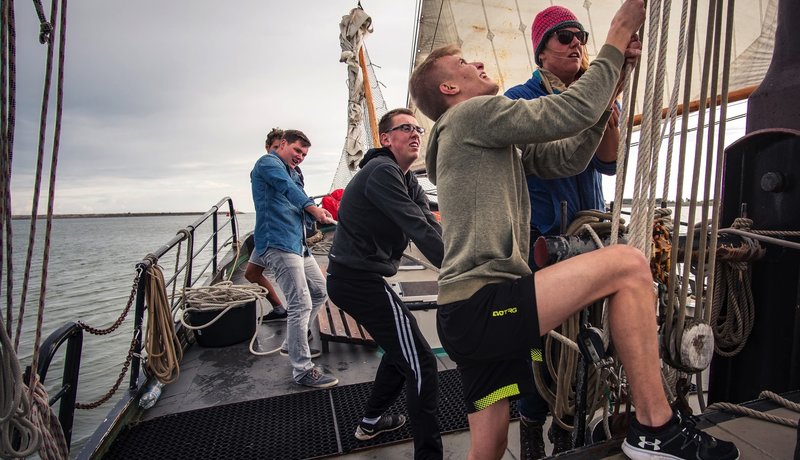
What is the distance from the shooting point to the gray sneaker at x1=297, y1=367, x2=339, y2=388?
2.88m

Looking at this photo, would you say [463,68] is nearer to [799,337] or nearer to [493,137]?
[493,137]

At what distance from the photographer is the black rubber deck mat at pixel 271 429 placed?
219cm

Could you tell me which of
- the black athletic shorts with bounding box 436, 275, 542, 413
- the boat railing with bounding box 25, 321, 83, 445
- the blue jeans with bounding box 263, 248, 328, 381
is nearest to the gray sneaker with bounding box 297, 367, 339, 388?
the blue jeans with bounding box 263, 248, 328, 381

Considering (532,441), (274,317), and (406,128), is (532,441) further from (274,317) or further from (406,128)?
(274,317)

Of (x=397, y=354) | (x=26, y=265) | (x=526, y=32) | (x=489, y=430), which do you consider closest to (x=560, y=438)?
(x=489, y=430)

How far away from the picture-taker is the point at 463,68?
4.68ft

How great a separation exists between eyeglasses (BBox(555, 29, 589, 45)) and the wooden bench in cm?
230

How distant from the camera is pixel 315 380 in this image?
289 cm

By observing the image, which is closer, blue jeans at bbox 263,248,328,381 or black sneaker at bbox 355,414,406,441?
black sneaker at bbox 355,414,406,441

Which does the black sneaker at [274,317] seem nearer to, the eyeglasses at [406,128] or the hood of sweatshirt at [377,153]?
the hood of sweatshirt at [377,153]

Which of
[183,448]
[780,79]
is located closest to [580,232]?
[780,79]

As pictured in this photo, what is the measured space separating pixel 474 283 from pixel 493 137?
0.41m

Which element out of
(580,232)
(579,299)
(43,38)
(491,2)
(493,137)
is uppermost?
(491,2)

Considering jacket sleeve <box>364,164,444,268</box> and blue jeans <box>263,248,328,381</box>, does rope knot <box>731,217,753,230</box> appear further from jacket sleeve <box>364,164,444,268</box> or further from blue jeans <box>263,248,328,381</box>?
blue jeans <box>263,248,328,381</box>
